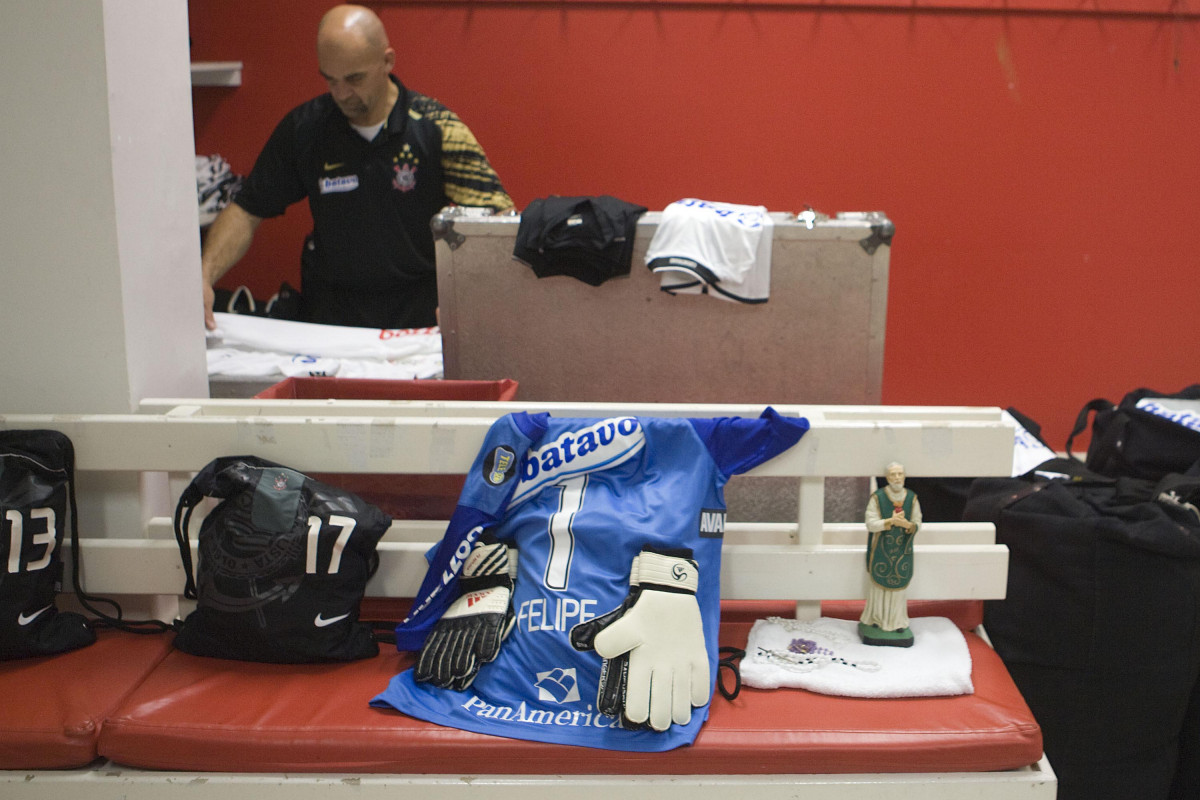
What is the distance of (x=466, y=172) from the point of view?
331 centimetres

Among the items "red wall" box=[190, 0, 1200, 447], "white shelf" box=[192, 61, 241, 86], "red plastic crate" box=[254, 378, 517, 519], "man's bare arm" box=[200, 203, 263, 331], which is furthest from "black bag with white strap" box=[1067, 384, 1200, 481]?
"white shelf" box=[192, 61, 241, 86]

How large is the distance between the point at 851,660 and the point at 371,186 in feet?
7.56

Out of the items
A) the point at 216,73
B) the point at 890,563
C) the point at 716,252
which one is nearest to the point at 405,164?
the point at 216,73

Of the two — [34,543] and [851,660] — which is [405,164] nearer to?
[34,543]

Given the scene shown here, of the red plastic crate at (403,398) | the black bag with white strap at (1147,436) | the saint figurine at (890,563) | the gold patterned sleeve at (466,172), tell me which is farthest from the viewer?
the gold patterned sleeve at (466,172)

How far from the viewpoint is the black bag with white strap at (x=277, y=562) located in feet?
5.70

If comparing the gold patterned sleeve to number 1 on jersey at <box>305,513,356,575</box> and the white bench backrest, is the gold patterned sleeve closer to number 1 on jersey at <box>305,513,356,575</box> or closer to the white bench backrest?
the white bench backrest

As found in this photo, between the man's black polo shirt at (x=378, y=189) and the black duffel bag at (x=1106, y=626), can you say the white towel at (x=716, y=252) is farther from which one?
the man's black polo shirt at (x=378, y=189)

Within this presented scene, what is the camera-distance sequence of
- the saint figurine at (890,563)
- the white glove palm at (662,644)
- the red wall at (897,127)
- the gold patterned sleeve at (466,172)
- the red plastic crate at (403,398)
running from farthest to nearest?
the red wall at (897,127), the gold patterned sleeve at (466,172), the red plastic crate at (403,398), the saint figurine at (890,563), the white glove palm at (662,644)

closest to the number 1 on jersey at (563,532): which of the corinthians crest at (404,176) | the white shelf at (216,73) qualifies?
the corinthians crest at (404,176)

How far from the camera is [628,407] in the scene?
1924 millimetres

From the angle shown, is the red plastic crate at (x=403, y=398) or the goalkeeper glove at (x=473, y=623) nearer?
the goalkeeper glove at (x=473, y=623)

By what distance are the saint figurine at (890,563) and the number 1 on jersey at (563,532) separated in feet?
1.72

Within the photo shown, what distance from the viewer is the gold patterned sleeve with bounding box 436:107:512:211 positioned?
3.29 m
